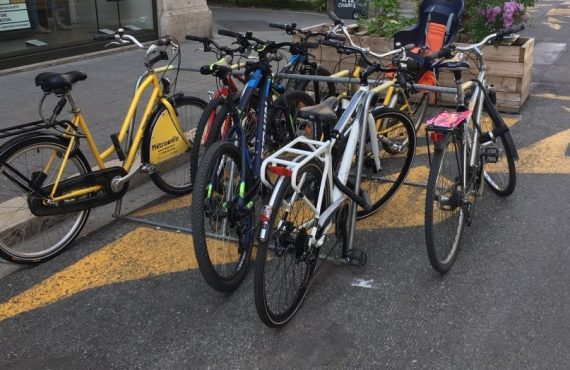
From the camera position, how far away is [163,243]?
13.1ft

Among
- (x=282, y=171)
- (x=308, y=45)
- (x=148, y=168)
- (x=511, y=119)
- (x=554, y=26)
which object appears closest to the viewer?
(x=282, y=171)

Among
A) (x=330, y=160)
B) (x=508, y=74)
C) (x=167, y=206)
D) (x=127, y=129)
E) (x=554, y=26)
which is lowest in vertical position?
(x=167, y=206)

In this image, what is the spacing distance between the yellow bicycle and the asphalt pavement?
8.4 inches

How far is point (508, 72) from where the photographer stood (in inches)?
268

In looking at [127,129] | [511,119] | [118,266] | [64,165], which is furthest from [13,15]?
[511,119]

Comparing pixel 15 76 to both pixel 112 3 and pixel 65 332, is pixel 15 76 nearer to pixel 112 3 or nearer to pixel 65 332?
pixel 112 3

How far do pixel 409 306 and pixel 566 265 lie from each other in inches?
45.0

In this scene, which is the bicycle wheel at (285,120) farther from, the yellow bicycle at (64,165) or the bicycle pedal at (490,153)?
the bicycle pedal at (490,153)

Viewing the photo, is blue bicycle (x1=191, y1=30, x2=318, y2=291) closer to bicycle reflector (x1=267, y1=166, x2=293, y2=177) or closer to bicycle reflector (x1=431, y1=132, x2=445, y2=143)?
bicycle reflector (x1=267, y1=166, x2=293, y2=177)

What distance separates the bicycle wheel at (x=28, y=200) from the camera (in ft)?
11.4

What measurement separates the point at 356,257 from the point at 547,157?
292 centimetres

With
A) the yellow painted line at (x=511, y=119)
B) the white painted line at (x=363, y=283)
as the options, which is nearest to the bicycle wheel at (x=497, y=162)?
the white painted line at (x=363, y=283)

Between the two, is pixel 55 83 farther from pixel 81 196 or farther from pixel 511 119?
pixel 511 119

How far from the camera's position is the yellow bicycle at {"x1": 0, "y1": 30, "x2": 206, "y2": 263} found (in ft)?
11.6
